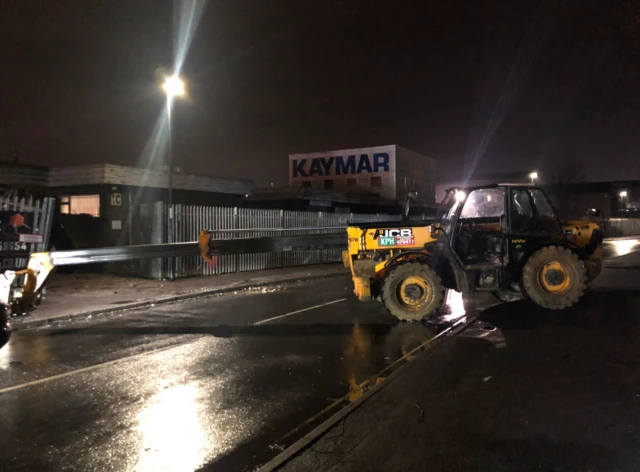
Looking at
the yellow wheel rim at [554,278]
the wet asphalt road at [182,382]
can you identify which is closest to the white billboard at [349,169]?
the wet asphalt road at [182,382]

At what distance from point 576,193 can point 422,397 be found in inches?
2733

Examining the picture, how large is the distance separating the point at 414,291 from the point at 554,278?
8.41ft

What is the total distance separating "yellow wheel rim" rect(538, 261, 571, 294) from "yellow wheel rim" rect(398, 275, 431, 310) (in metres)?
2.14

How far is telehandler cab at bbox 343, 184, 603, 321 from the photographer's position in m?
9.02

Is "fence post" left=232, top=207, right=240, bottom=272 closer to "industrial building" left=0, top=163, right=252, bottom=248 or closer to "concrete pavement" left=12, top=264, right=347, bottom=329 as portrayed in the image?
"concrete pavement" left=12, top=264, right=347, bottom=329

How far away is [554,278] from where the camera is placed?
366 inches

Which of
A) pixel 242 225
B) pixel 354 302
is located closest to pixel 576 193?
pixel 242 225

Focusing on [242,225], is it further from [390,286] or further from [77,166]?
[390,286]

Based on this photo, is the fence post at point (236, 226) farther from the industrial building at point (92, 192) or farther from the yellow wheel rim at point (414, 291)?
the yellow wheel rim at point (414, 291)

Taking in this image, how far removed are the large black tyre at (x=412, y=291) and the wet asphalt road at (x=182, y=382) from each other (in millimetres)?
337

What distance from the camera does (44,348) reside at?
7.82m

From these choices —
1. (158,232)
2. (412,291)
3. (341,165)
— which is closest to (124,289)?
(158,232)

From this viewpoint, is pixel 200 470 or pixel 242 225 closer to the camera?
pixel 200 470

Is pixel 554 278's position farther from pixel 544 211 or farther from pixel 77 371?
pixel 77 371
